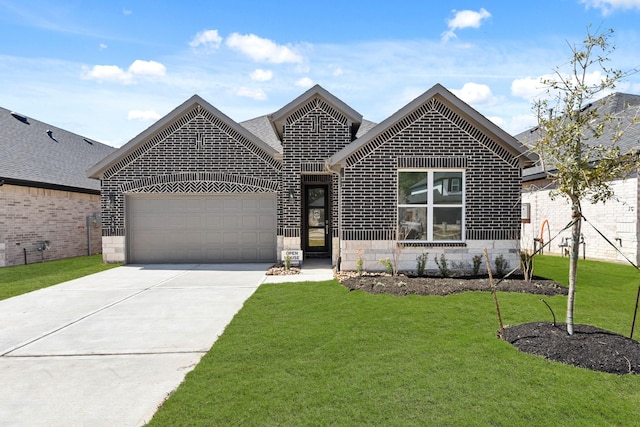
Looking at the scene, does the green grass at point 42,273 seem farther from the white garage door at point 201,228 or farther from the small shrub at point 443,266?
the small shrub at point 443,266

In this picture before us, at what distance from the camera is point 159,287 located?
8.99 meters

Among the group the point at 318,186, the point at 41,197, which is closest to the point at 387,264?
the point at 318,186

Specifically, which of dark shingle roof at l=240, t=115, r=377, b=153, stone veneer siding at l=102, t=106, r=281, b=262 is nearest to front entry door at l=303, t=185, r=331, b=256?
stone veneer siding at l=102, t=106, r=281, b=262

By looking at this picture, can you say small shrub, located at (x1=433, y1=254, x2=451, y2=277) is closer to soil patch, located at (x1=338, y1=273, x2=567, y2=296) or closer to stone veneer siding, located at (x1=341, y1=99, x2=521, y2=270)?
stone veneer siding, located at (x1=341, y1=99, x2=521, y2=270)

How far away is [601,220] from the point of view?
A: 1294 centimetres

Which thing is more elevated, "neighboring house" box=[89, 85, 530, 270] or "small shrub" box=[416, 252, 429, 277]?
"neighboring house" box=[89, 85, 530, 270]

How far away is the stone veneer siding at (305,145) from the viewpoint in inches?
462

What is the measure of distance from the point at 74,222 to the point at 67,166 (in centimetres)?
281

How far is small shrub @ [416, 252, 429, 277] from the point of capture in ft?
31.6

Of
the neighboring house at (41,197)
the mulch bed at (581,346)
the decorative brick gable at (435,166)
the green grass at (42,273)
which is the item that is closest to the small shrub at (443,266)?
the decorative brick gable at (435,166)

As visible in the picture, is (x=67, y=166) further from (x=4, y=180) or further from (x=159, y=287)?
(x=159, y=287)

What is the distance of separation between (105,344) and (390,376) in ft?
13.0

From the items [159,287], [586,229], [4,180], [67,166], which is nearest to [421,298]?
[159,287]

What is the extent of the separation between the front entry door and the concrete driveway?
4401mm
